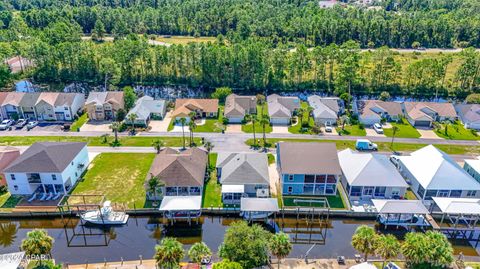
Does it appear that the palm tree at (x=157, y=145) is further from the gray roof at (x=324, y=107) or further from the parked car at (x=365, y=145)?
the parked car at (x=365, y=145)

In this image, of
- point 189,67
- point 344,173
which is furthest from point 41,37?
point 344,173

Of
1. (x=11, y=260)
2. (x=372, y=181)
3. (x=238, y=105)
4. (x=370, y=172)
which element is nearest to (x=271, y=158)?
(x=370, y=172)

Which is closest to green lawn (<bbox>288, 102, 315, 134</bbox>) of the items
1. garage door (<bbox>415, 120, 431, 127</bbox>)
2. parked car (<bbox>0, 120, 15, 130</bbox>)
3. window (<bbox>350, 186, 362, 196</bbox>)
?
garage door (<bbox>415, 120, 431, 127</bbox>)

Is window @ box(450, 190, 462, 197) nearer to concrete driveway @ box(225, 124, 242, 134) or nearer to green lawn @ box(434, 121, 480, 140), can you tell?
green lawn @ box(434, 121, 480, 140)

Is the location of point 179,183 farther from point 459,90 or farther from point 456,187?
point 459,90

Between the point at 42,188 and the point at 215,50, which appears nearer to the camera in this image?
the point at 42,188
